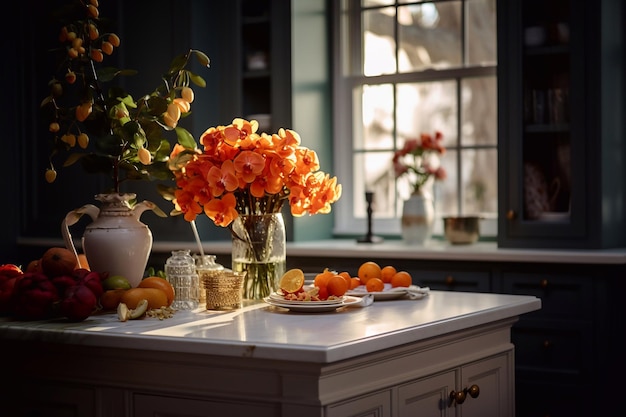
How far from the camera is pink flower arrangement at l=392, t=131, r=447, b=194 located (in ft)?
13.7

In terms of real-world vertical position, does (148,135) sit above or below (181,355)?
above

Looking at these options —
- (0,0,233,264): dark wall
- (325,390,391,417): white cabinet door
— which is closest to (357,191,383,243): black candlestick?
(0,0,233,264): dark wall

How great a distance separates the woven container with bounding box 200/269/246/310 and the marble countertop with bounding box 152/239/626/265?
1.65m

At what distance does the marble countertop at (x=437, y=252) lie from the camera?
3.38 meters

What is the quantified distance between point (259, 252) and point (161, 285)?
295 mm

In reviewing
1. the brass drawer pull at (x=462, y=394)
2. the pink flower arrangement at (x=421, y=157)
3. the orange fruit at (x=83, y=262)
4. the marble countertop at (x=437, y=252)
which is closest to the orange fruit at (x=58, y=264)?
the orange fruit at (x=83, y=262)

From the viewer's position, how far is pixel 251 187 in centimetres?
227

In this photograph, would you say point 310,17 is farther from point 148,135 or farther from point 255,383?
point 255,383

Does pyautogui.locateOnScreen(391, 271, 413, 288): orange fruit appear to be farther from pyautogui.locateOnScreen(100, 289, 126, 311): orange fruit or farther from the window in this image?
the window

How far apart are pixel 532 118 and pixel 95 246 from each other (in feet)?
7.20

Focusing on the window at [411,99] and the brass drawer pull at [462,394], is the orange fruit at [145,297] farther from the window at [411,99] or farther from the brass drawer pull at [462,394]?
the window at [411,99]

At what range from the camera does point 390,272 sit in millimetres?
2516

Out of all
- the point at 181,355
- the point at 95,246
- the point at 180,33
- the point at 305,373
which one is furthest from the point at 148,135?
the point at 180,33

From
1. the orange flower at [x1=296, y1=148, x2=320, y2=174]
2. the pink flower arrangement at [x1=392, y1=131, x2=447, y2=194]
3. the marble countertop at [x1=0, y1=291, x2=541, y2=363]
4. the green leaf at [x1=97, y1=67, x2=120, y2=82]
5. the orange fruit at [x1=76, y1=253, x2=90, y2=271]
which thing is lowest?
the marble countertop at [x1=0, y1=291, x2=541, y2=363]
